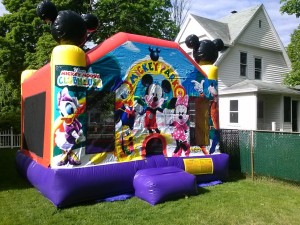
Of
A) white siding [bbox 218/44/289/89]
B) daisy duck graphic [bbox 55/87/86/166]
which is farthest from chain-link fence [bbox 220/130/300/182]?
white siding [bbox 218/44/289/89]

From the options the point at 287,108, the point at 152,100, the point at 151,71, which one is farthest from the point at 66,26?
the point at 287,108

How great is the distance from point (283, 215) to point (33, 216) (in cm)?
466

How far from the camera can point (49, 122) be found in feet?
22.3

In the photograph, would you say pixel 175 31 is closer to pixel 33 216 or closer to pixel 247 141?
pixel 247 141

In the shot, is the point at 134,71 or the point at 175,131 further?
the point at 175,131

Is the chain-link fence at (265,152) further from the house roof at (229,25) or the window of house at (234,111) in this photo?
the house roof at (229,25)

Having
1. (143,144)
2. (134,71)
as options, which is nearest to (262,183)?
(143,144)

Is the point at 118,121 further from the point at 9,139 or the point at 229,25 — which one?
the point at 229,25

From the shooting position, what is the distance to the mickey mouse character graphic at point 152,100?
25.5 ft

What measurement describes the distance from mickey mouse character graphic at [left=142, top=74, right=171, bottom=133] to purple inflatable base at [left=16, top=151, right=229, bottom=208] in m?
0.78

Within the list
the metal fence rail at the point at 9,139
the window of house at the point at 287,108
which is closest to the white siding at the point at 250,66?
→ the window of house at the point at 287,108

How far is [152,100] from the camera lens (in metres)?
7.84

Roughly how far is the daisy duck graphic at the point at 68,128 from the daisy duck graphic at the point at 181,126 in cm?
266

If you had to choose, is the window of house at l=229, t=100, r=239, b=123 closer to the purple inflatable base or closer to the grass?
the grass
